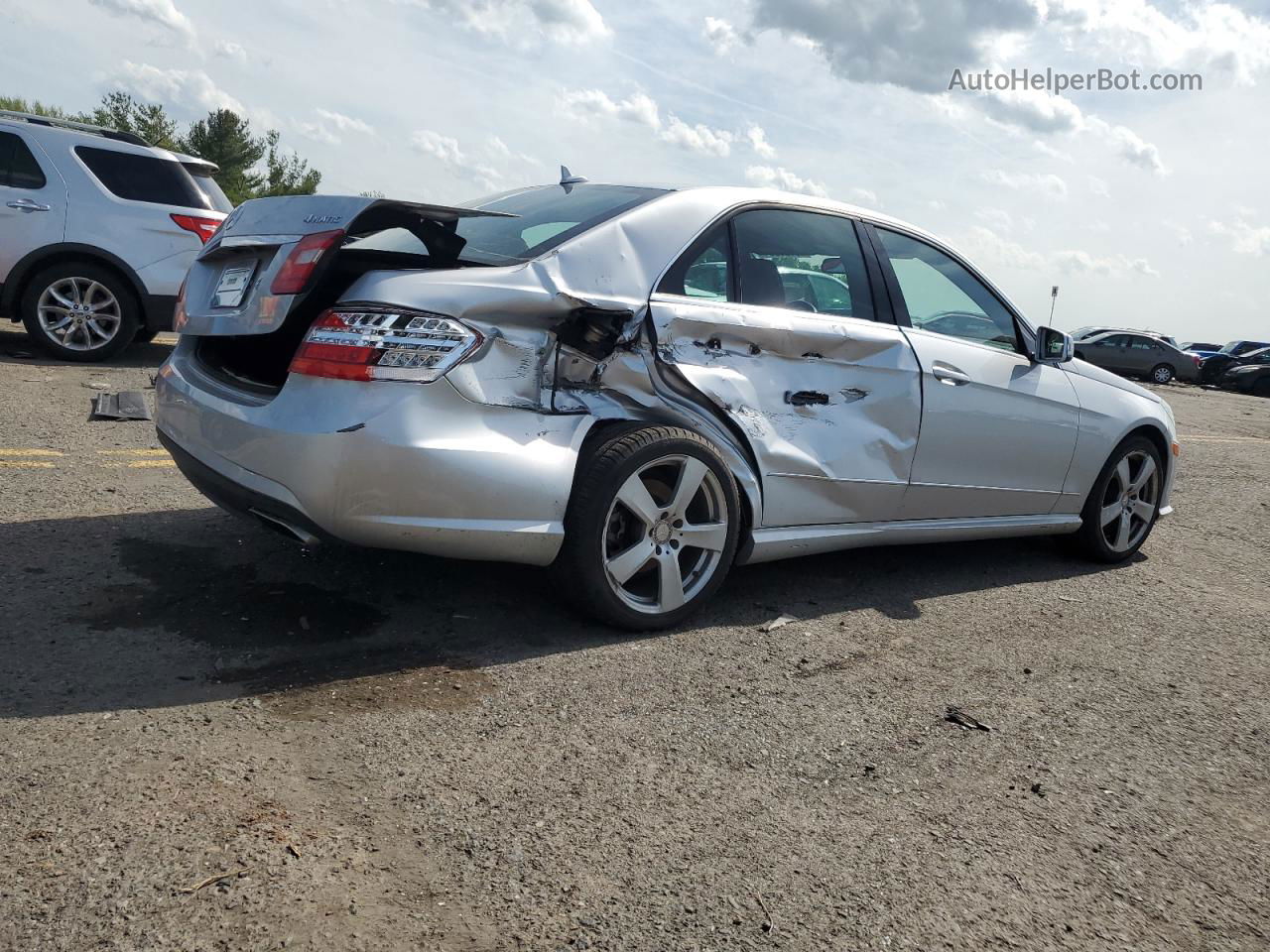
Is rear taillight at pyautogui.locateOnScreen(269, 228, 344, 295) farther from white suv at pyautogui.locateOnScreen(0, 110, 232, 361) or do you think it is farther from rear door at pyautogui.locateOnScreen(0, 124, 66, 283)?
rear door at pyautogui.locateOnScreen(0, 124, 66, 283)

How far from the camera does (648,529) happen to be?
371 cm

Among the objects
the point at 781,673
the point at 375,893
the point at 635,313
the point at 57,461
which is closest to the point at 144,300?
the point at 57,461

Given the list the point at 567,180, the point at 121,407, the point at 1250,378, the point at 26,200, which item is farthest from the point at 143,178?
the point at 1250,378

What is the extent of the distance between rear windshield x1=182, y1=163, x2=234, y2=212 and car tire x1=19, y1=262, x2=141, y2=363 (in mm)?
1085

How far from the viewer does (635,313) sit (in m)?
3.64

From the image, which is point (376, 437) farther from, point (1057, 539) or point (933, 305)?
point (1057, 539)

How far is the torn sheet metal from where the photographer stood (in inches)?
151

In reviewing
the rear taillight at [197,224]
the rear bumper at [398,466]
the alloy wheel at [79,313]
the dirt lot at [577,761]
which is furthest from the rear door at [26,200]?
the rear bumper at [398,466]

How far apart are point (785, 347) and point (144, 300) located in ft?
22.3

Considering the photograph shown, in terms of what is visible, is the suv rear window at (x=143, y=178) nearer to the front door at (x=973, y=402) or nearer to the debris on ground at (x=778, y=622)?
the front door at (x=973, y=402)

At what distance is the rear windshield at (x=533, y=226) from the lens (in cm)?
359

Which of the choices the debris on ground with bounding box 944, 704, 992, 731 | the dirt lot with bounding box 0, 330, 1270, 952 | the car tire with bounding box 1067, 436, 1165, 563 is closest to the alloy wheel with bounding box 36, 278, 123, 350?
the dirt lot with bounding box 0, 330, 1270, 952

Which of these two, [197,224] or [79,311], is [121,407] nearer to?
[79,311]

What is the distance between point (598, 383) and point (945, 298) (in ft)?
6.38
